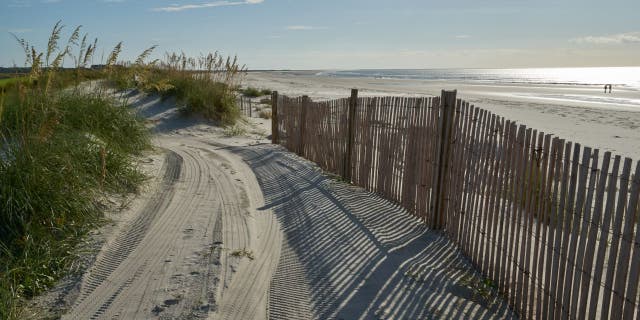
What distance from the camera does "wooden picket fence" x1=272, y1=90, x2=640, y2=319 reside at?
3102mm

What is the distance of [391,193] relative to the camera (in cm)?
703

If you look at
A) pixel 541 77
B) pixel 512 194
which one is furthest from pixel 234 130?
pixel 541 77

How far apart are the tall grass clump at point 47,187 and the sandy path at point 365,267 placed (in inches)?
76.6

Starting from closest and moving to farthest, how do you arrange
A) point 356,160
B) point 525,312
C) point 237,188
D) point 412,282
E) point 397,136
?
point 525,312
point 412,282
point 397,136
point 237,188
point 356,160

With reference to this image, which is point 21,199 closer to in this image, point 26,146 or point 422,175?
point 26,146

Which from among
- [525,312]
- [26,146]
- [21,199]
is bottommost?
[525,312]

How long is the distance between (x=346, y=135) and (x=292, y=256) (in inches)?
146

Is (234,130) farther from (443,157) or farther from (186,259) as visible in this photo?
(186,259)

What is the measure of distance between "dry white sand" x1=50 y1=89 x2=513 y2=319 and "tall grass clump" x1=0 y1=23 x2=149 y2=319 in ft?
1.11

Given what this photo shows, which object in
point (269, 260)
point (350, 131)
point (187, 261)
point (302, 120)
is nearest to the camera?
point (187, 261)

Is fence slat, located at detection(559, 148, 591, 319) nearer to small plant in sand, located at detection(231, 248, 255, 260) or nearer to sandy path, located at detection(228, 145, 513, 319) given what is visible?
sandy path, located at detection(228, 145, 513, 319)

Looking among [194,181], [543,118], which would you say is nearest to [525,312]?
[194,181]

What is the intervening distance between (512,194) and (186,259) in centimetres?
294

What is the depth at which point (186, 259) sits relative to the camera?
15.5 feet
